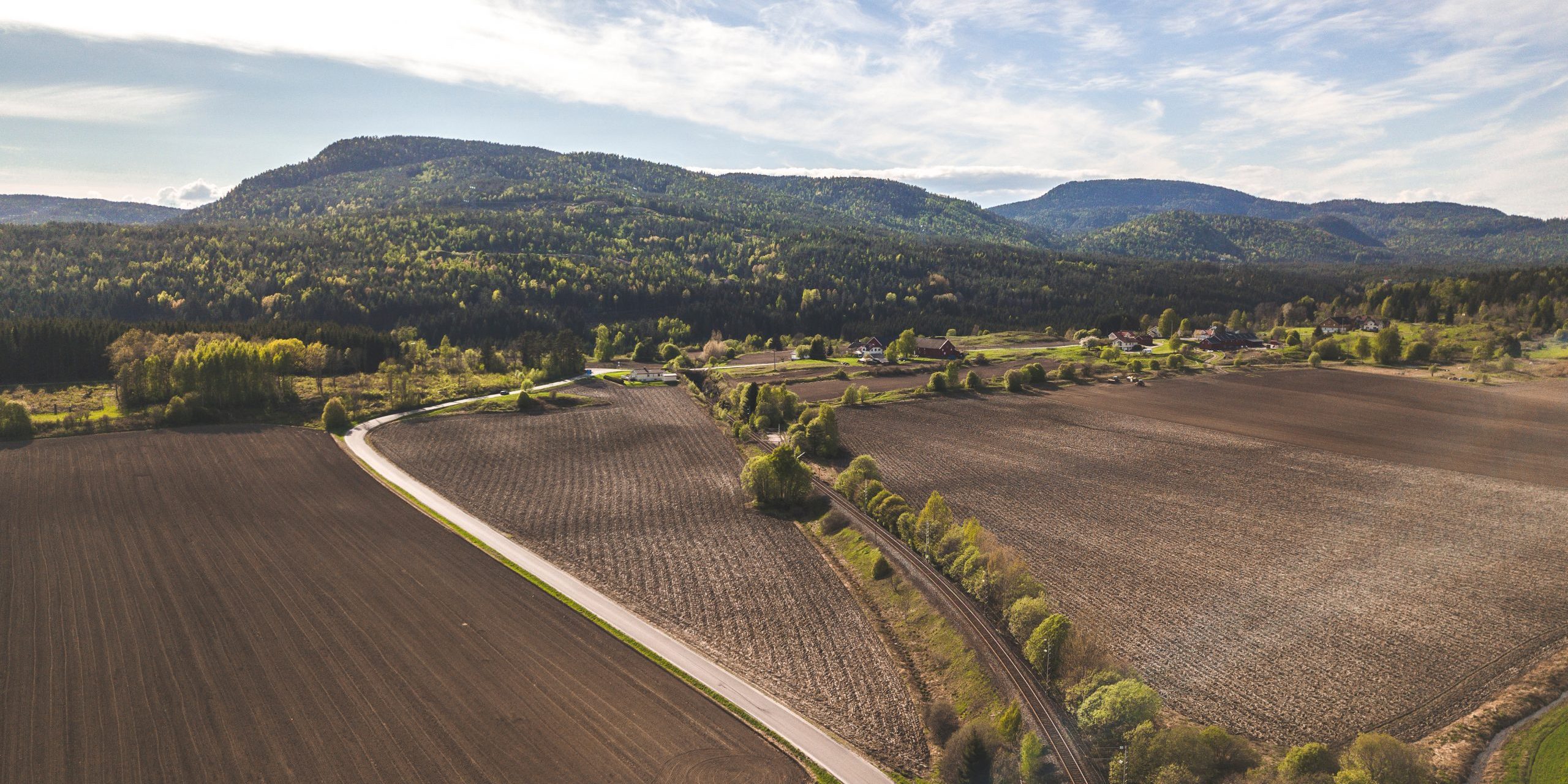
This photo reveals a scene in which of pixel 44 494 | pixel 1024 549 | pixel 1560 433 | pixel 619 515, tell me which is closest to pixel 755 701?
pixel 1024 549

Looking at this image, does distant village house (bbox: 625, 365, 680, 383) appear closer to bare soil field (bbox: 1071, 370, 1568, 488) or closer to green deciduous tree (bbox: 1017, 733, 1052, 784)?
bare soil field (bbox: 1071, 370, 1568, 488)

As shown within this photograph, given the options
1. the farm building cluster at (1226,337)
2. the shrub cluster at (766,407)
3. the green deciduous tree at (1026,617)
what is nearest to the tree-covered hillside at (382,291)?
the farm building cluster at (1226,337)

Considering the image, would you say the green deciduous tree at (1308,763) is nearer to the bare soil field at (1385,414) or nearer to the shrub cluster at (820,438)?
the shrub cluster at (820,438)

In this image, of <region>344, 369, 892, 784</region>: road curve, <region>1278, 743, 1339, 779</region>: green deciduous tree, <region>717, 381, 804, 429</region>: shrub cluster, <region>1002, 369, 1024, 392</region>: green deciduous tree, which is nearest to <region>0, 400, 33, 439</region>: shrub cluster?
<region>344, 369, 892, 784</region>: road curve

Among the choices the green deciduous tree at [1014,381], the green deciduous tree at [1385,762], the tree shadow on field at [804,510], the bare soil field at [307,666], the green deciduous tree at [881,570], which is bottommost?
the bare soil field at [307,666]

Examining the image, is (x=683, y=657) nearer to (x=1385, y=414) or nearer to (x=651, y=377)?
(x=651, y=377)
